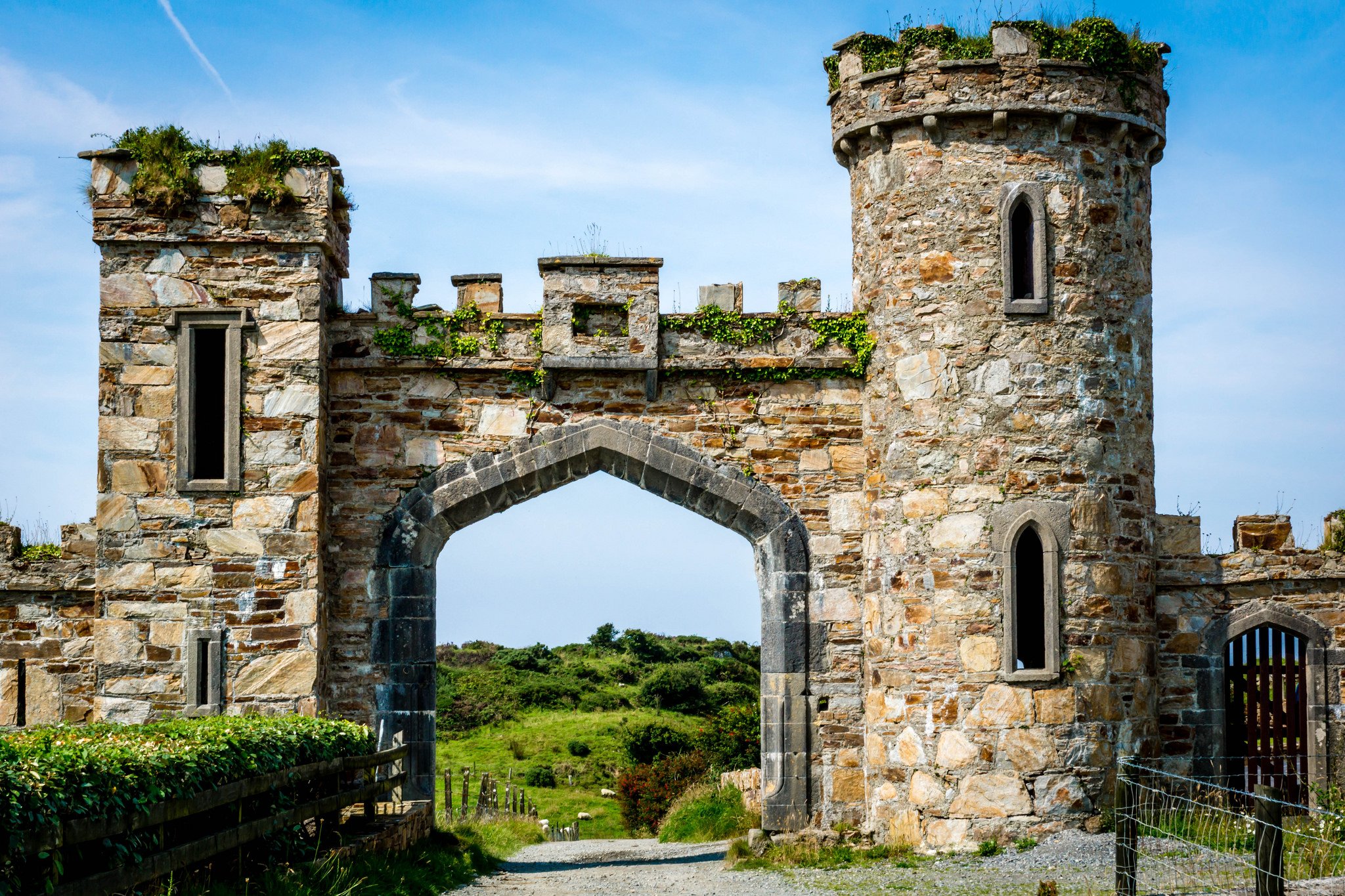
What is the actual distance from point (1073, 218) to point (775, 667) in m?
4.91

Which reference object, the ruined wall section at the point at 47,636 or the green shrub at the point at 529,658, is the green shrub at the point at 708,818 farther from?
the green shrub at the point at 529,658

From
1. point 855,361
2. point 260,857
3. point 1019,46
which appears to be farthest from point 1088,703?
point 260,857

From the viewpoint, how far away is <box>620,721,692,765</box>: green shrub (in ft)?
92.1

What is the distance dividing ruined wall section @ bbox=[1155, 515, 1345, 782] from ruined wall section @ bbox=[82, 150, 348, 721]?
7812 mm

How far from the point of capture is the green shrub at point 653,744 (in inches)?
1105

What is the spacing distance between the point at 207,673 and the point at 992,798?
698 cm

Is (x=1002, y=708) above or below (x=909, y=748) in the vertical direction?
above

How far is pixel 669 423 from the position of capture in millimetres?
13484

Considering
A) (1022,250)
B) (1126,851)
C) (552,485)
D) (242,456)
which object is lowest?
(1126,851)

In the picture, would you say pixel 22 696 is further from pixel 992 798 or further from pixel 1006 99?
pixel 1006 99

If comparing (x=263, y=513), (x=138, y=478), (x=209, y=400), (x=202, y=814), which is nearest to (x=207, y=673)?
(x=263, y=513)

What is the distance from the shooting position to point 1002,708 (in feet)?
40.1

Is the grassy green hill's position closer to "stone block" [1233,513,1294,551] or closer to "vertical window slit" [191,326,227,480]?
"stone block" [1233,513,1294,551]

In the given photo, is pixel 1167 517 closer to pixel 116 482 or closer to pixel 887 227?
pixel 887 227
